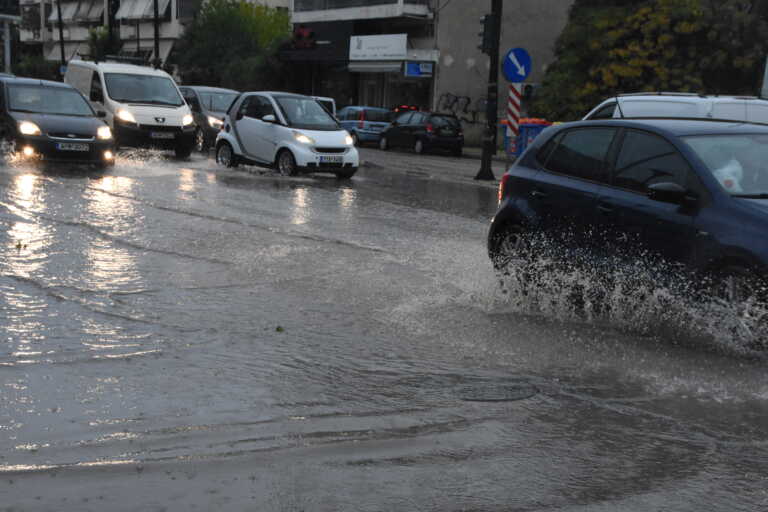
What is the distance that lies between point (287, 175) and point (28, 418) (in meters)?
14.6

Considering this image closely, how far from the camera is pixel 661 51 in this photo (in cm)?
3206

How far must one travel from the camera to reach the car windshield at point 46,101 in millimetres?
18906

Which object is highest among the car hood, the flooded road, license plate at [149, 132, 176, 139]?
the car hood

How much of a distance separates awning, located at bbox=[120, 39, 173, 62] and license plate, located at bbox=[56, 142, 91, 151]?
52.2 meters

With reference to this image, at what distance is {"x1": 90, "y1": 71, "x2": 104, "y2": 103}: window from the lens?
74.0ft

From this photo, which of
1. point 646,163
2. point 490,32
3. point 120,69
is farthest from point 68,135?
point 646,163

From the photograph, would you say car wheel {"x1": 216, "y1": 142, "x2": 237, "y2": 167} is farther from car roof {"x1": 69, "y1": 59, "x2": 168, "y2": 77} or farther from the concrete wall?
the concrete wall

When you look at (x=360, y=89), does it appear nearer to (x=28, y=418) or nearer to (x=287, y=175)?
(x=287, y=175)

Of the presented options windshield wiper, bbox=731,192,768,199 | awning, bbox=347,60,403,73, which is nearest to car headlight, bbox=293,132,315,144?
windshield wiper, bbox=731,192,768,199

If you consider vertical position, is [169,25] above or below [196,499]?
above

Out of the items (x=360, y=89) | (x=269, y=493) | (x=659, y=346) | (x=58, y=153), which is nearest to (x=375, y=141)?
(x=360, y=89)

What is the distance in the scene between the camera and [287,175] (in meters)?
19.0

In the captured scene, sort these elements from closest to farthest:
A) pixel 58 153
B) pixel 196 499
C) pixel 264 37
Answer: pixel 196 499, pixel 58 153, pixel 264 37

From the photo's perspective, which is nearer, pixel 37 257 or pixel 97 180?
pixel 37 257
